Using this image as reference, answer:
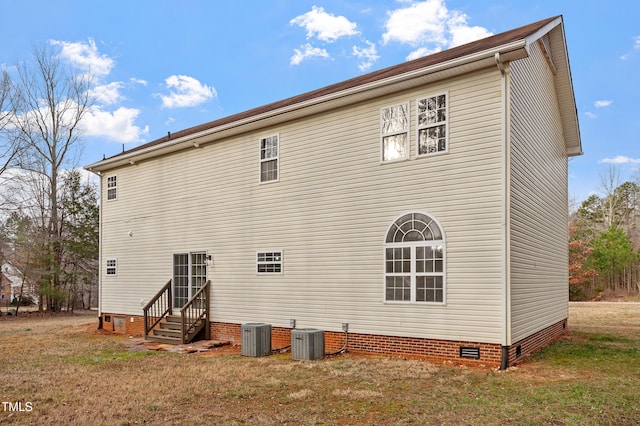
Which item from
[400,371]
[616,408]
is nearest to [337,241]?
[400,371]

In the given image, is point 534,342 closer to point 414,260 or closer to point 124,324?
point 414,260

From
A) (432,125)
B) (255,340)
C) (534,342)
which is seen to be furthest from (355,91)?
(534,342)

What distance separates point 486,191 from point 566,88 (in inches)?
264

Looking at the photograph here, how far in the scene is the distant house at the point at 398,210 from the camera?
870 centimetres

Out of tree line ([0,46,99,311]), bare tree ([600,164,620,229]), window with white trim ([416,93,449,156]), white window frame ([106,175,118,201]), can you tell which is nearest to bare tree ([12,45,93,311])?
tree line ([0,46,99,311])

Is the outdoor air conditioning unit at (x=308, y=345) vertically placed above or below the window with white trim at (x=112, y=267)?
below

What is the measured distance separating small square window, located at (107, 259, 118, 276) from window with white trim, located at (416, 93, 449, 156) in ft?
38.1

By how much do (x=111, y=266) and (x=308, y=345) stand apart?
983 cm

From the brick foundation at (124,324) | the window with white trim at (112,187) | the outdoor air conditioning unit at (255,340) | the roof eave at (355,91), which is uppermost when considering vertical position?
the roof eave at (355,91)

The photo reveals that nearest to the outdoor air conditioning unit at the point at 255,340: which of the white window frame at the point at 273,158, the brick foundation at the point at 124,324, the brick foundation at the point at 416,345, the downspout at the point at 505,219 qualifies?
the brick foundation at the point at 416,345

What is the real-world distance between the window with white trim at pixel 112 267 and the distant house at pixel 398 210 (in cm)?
209

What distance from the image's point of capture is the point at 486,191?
8.66 m

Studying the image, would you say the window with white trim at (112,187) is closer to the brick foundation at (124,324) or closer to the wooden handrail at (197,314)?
the brick foundation at (124,324)

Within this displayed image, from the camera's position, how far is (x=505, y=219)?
844cm
